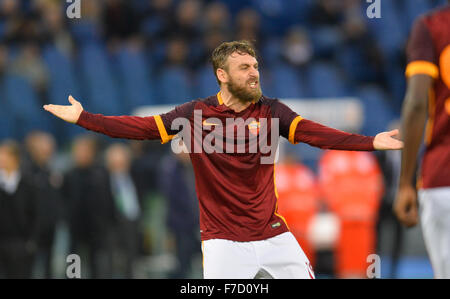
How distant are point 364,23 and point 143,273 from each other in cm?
631

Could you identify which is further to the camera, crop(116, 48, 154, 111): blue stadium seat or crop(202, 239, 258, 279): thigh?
crop(116, 48, 154, 111): blue stadium seat

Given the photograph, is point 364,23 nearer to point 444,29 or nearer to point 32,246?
point 32,246

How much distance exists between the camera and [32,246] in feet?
26.6

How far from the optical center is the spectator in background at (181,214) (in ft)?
29.1

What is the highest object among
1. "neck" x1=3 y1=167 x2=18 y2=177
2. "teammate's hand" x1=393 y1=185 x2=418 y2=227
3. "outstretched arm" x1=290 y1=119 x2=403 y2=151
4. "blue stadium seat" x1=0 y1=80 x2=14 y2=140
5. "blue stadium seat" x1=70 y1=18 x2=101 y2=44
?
"blue stadium seat" x1=70 y1=18 x2=101 y2=44

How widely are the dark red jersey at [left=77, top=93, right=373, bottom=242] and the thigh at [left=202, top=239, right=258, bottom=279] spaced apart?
0.18 feet

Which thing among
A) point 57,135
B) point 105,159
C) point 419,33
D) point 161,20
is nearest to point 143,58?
point 161,20

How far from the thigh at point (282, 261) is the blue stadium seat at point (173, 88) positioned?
684cm

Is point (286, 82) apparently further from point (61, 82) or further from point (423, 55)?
point (423, 55)

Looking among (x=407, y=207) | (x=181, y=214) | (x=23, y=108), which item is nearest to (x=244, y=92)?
(x=407, y=207)

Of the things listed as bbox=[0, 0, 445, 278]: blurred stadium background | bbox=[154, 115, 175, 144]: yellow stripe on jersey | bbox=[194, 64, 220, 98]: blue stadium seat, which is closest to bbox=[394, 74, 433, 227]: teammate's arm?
bbox=[154, 115, 175, 144]: yellow stripe on jersey

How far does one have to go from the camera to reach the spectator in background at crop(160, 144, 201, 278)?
8859 mm

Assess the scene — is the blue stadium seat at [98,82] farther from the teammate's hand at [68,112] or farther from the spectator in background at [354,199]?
the teammate's hand at [68,112]

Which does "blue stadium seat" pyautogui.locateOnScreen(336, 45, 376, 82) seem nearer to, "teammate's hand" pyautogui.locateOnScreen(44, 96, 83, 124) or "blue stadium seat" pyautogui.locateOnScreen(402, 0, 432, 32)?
"blue stadium seat" pyautogui.locateOnScreen(402, 0, 432, 32)
